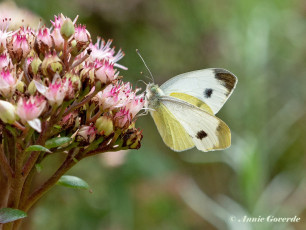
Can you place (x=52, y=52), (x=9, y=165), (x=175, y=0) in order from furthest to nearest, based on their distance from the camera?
1. (x=175, y=0)
2. (x=52, y=52)
3. (x=9, y=165)

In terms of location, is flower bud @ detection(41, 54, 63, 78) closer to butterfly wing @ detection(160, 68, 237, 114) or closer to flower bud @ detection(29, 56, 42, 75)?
flower bud @ detection(29, 56, 42, 75)

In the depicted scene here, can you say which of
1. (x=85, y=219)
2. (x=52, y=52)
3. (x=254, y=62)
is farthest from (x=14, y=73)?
(x=254, y=62)

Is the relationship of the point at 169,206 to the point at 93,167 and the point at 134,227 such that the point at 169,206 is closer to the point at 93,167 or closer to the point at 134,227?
the point at 134,227

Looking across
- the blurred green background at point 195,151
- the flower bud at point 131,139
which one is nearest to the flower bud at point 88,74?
the flower bud at point 131,139

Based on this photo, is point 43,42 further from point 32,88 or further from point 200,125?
point 200,125

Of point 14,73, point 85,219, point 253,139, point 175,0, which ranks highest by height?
point 14,73

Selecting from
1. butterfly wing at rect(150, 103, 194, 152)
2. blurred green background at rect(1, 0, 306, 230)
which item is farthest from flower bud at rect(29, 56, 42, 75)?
blurred green background at rect(1, 0, 306, 230)
